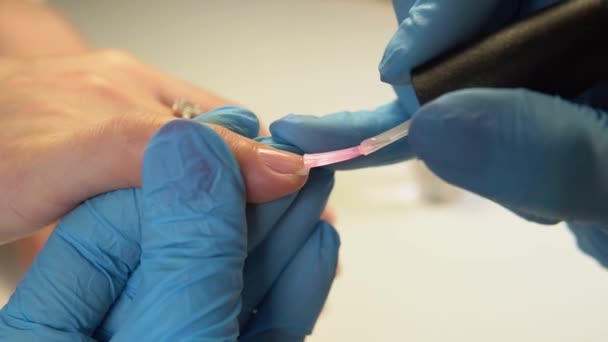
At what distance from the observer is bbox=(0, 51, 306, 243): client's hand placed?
1.94 feet

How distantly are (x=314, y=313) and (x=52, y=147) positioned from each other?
384 mm

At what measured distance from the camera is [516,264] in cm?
91

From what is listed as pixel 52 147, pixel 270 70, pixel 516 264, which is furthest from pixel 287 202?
pixel 270 70

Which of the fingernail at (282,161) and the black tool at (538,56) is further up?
the black tool at (538,56)

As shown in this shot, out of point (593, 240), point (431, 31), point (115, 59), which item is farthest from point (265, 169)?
point (115, 59)

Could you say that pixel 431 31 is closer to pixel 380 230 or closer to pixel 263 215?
pixel 263 215

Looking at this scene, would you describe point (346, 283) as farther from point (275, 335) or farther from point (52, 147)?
point (52, 147)

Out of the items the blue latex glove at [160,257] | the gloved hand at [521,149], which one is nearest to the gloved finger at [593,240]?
the gloved hand at [521,149]

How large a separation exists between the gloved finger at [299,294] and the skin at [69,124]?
0.11 metres

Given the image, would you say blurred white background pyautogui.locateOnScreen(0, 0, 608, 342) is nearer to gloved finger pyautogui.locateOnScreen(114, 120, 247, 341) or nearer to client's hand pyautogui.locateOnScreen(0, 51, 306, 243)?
client's hand pyautogui.locateOnScreen(0, 51, 306, 243)

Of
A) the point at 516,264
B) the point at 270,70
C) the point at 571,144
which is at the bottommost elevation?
the point at 516,264

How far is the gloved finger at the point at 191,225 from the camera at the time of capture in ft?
1.74

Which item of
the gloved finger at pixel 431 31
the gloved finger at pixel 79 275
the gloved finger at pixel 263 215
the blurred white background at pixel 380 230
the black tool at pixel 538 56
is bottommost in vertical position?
the blurred white background at pixel 380 230

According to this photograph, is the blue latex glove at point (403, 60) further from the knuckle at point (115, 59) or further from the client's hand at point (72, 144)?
the knuckle at point (115, 59)
